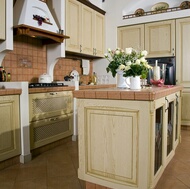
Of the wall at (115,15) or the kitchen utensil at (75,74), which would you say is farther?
the wall at (115,15)

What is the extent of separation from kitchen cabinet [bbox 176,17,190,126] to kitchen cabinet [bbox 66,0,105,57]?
1.60 m

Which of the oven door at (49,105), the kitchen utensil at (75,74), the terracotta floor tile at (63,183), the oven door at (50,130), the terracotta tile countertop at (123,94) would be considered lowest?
the terracotta floor tile at (63,183)

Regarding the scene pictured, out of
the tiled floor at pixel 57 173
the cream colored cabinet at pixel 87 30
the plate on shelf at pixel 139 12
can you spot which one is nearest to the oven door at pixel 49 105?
the tiled floor at pixel 57 173

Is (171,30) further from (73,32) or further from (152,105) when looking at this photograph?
(152,105)

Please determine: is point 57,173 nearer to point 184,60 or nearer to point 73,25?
point 73,25

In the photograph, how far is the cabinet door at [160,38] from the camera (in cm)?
426

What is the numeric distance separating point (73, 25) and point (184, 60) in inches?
87.5

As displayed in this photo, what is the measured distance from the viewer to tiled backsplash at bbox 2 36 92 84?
319cm

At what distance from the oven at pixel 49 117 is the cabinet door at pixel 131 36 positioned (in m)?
2.06

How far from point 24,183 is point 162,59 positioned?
11.4ft

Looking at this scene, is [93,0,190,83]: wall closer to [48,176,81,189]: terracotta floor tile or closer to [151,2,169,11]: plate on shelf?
[151,2,169,11]: plate on shelf

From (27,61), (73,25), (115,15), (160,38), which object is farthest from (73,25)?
(160,38)

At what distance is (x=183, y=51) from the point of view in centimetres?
419

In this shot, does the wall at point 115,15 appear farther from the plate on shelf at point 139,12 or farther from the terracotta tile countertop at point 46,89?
the terracotta tile countertop at point 46,89
